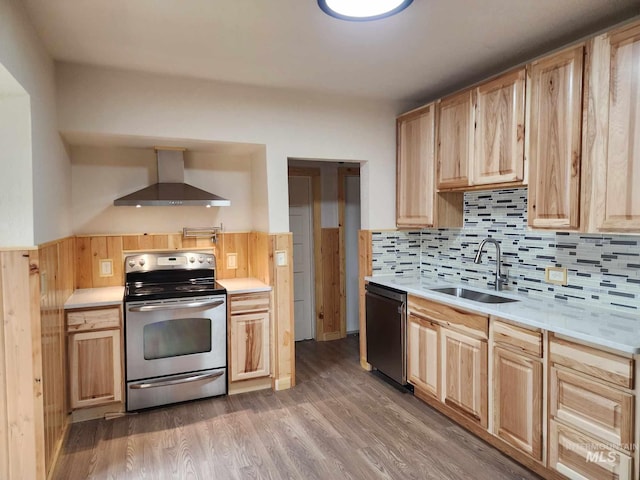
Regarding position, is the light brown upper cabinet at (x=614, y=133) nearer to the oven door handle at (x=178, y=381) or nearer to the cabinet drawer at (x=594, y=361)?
the cabinet drawer at (x=594, y=361)

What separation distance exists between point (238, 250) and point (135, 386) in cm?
140

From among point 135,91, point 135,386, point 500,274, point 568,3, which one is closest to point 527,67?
point 568,3

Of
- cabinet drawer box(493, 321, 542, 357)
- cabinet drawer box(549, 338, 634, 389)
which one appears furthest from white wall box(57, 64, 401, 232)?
cabinet drawer box(549, 338, 634, 389)

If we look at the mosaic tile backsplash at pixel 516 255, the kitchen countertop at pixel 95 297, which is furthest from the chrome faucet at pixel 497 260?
the kitchen countertop at pixel 95 297

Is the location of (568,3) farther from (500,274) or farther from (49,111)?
(49,111)

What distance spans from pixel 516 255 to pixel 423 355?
3.25ft

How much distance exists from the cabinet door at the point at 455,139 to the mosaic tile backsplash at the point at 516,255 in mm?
341

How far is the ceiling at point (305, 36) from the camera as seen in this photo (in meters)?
2.02

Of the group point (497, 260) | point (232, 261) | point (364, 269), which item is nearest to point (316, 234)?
point (364, 269)

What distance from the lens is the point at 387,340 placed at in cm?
334

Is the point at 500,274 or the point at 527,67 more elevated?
the point at 527,67

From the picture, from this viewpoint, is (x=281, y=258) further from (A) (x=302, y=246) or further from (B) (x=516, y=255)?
(B) (x=516, y=255)

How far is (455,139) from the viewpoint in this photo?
2.98 metres

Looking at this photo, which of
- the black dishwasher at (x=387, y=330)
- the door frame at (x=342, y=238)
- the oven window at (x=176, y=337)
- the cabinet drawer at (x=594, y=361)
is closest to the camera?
the cabinet drawer at (x=594, y=361)
